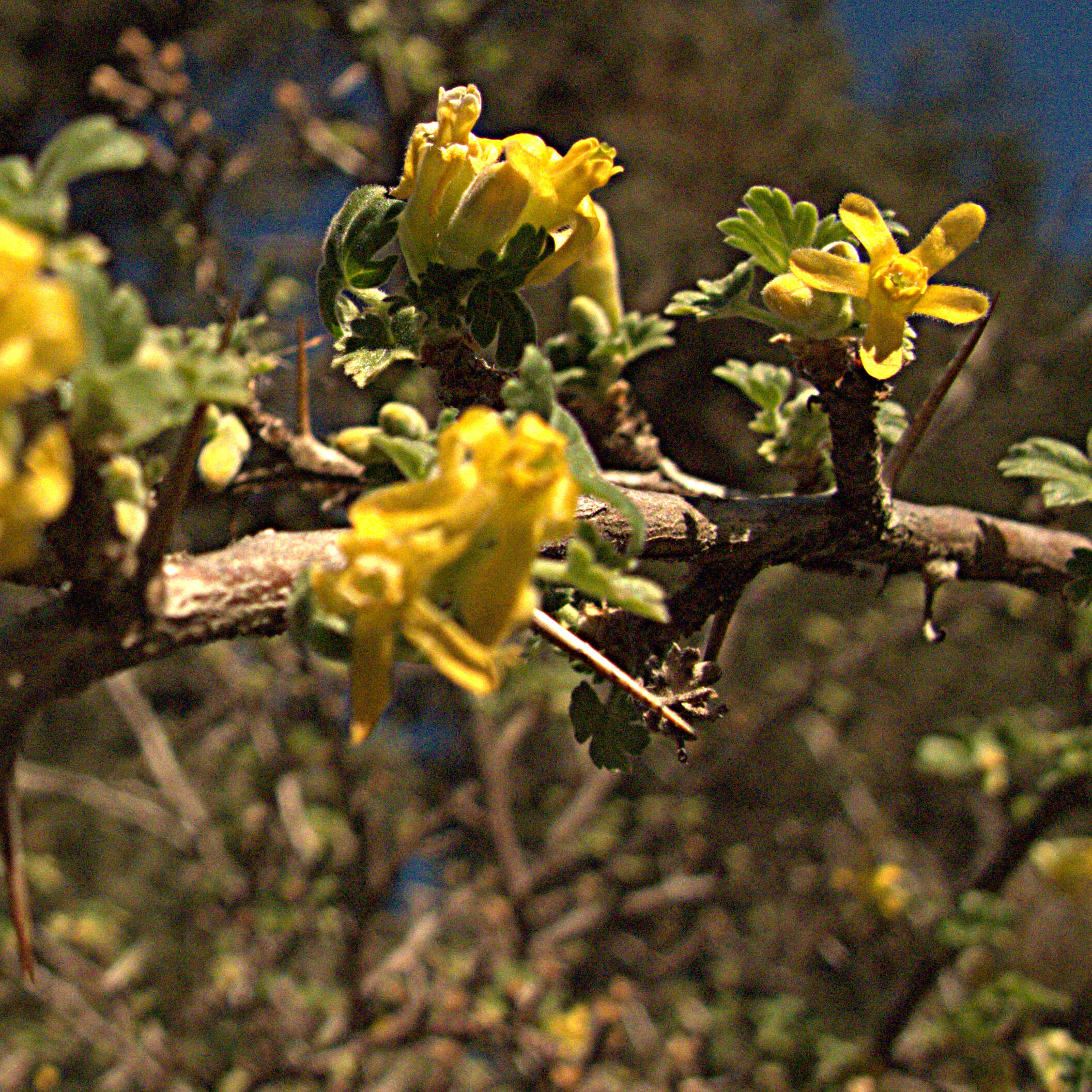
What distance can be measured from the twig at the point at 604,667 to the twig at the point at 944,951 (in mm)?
1546

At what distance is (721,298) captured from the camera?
88 cm

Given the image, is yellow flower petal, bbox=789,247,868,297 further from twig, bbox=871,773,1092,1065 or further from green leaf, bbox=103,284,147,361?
twig, bbox=871,773,1092,1065

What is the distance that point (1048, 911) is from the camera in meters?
2.35

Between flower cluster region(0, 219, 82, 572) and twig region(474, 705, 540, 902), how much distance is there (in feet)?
9.21

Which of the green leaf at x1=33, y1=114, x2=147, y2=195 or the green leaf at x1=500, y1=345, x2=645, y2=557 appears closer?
the green leaf at x1=33, y1=114, x2=147, y2=195

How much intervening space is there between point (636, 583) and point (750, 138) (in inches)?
499

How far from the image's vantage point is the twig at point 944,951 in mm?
1935

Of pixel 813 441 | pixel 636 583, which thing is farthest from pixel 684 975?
pixel 636 583

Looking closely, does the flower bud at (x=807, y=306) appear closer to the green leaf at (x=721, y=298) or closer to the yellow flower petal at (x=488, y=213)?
the green leaf at (x=721, y=298)

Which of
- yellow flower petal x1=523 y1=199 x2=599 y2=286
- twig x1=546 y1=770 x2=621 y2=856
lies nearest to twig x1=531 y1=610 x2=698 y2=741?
yellow flower petal x1=523 y1=199 x2=599 y2=286

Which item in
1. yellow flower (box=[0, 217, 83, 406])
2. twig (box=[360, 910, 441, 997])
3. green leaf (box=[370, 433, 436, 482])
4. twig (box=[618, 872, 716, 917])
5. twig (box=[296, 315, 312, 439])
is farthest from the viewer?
twig (box=[618, 872, 716, 917])

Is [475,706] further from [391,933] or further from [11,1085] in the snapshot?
[391,933]

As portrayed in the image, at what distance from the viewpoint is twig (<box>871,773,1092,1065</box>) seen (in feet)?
6.35

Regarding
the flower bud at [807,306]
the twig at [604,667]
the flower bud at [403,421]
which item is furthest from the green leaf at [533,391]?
the flower bud at [807,306]
